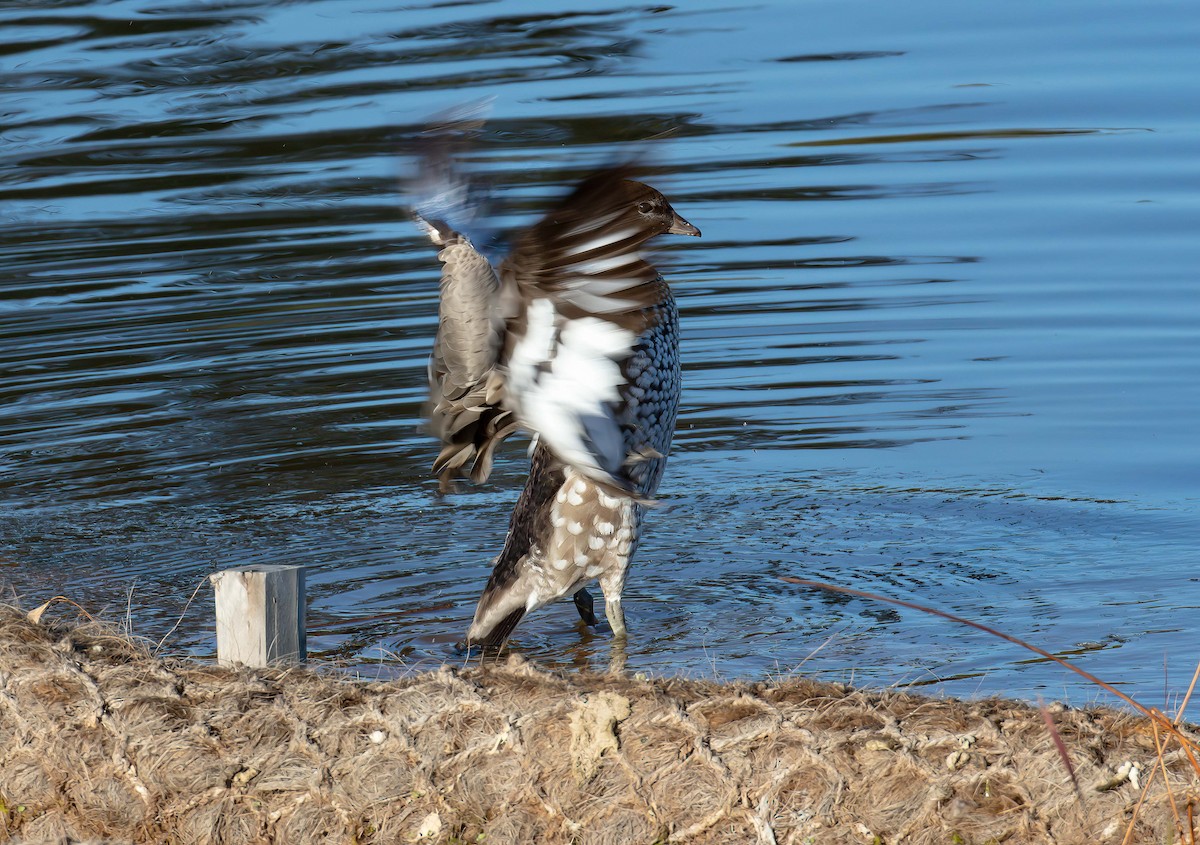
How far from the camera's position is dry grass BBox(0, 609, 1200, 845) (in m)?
3.31

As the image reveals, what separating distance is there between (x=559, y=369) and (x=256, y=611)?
35.7 inches

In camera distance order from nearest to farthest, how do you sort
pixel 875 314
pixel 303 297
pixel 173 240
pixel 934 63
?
pixel 875 314 → pixel 303 297 → pixel 173 240 → pixel 934 63

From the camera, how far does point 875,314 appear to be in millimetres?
8922

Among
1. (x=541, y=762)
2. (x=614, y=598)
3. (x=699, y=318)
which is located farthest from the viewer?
(x=699, y=318)

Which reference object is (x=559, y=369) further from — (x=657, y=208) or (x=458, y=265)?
(x=657, y=208)

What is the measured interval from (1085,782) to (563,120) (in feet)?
31.8

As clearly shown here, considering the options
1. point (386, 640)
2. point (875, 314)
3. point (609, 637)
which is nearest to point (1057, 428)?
point (875, 314)

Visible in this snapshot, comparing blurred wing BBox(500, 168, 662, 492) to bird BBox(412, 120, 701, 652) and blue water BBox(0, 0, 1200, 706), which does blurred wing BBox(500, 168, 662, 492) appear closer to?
bird BBox(412, 120, 701, 652)

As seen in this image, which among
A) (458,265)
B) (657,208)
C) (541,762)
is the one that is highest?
(458,265)

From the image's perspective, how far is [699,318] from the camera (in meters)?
9.10

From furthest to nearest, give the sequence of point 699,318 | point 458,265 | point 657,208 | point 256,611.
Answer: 1. point 699,318
2. point 657,208
3. point 256,611
4. point 458,265

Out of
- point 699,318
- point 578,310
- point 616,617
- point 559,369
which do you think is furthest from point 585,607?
point 699,318

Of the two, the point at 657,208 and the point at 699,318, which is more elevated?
the point at 657,208

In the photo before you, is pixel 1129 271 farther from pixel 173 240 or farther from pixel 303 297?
pixel 173 240
